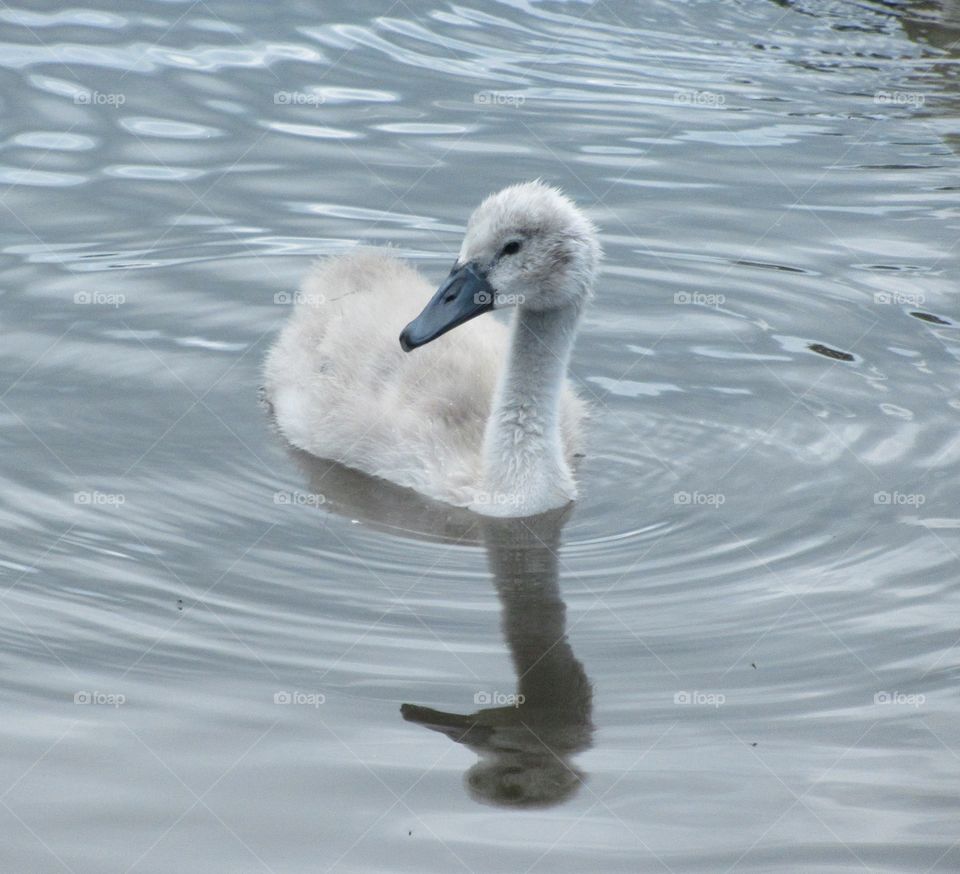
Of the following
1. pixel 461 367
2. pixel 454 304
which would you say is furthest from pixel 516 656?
pixel 461 367

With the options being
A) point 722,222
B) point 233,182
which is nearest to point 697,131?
point 722,222

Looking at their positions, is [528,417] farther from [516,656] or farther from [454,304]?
[516,656]

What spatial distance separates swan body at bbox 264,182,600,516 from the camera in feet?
21.5

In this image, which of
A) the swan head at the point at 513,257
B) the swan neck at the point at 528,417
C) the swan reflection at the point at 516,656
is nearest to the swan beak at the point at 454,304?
the swan head at the point at 513,257

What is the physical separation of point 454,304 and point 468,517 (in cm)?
86

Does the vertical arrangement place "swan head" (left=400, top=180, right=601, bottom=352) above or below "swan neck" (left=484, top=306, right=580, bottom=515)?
above

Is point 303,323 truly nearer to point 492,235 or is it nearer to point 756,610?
point 492,235

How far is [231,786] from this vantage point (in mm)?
4738

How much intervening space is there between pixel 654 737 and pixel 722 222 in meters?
4.71

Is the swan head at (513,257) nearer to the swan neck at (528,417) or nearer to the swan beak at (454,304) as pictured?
the swan beak at (454,304)

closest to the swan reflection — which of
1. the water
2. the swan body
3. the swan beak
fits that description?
the water

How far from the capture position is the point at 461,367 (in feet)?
24.0

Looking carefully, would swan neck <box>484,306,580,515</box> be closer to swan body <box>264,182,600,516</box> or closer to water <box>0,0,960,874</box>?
swan body <box>264,182,600,516</box>

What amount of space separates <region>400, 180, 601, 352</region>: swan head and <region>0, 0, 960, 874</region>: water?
0.86m
